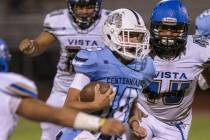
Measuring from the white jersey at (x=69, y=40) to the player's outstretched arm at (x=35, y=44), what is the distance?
0.21 ft

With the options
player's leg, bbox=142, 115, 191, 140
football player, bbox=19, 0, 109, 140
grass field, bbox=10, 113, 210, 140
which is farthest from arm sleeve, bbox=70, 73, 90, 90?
grass field, bbox=10, 113, 210, 140

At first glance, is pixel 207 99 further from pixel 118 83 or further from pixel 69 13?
pixel 118 83

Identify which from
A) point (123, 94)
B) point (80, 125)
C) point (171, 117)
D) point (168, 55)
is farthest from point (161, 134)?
point (80, 125)

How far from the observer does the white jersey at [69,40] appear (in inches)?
258

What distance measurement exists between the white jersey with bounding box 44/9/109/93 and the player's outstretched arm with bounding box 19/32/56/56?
0.06 metres

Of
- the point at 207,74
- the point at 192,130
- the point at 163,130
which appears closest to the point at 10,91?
the point at 163,130

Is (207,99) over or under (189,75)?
under

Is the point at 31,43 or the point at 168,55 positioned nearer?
the point at 168,55

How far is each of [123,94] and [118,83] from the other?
70 millimetres

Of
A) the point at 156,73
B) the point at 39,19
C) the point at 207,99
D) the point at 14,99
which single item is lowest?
the point at 207,99

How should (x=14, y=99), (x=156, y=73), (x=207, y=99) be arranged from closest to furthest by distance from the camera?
(x=14, y=99) → (x=156, y=73) → (x=207, y=99)

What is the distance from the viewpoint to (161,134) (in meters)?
5.50

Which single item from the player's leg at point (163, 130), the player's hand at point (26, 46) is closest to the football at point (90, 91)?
the player's leg at point (163, 130)

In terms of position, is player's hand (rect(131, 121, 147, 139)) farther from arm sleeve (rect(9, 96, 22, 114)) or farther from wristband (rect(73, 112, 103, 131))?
arm sleeve (rect(9, 96, 22, 114))
